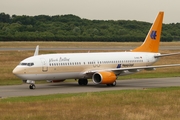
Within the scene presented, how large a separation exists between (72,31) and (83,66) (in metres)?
96.0

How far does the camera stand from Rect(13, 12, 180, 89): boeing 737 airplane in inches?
1543

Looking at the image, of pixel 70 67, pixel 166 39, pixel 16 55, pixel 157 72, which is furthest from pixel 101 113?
pixel 166 39

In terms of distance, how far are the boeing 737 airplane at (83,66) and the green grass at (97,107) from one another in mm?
6644

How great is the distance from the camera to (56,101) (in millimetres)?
29547

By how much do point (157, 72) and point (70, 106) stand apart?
30812mm

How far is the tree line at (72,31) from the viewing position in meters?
118

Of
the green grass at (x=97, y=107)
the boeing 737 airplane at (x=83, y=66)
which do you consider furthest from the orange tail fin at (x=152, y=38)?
the green grass at (x=97, y=107)

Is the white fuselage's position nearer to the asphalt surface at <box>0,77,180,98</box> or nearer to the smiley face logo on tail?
the asphalt surface at <box>0,77,180,98</box>

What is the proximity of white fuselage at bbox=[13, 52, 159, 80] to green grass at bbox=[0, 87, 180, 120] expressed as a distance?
6508 millimetres

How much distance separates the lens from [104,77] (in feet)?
136

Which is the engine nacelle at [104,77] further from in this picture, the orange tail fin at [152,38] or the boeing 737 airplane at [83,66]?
the orange tail fin at [152,38]

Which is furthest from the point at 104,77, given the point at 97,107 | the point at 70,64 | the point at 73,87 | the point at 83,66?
the point at 97,107

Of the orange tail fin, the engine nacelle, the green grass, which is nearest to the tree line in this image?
the orange tail fin

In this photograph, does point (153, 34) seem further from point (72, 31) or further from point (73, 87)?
point (72, 31)
